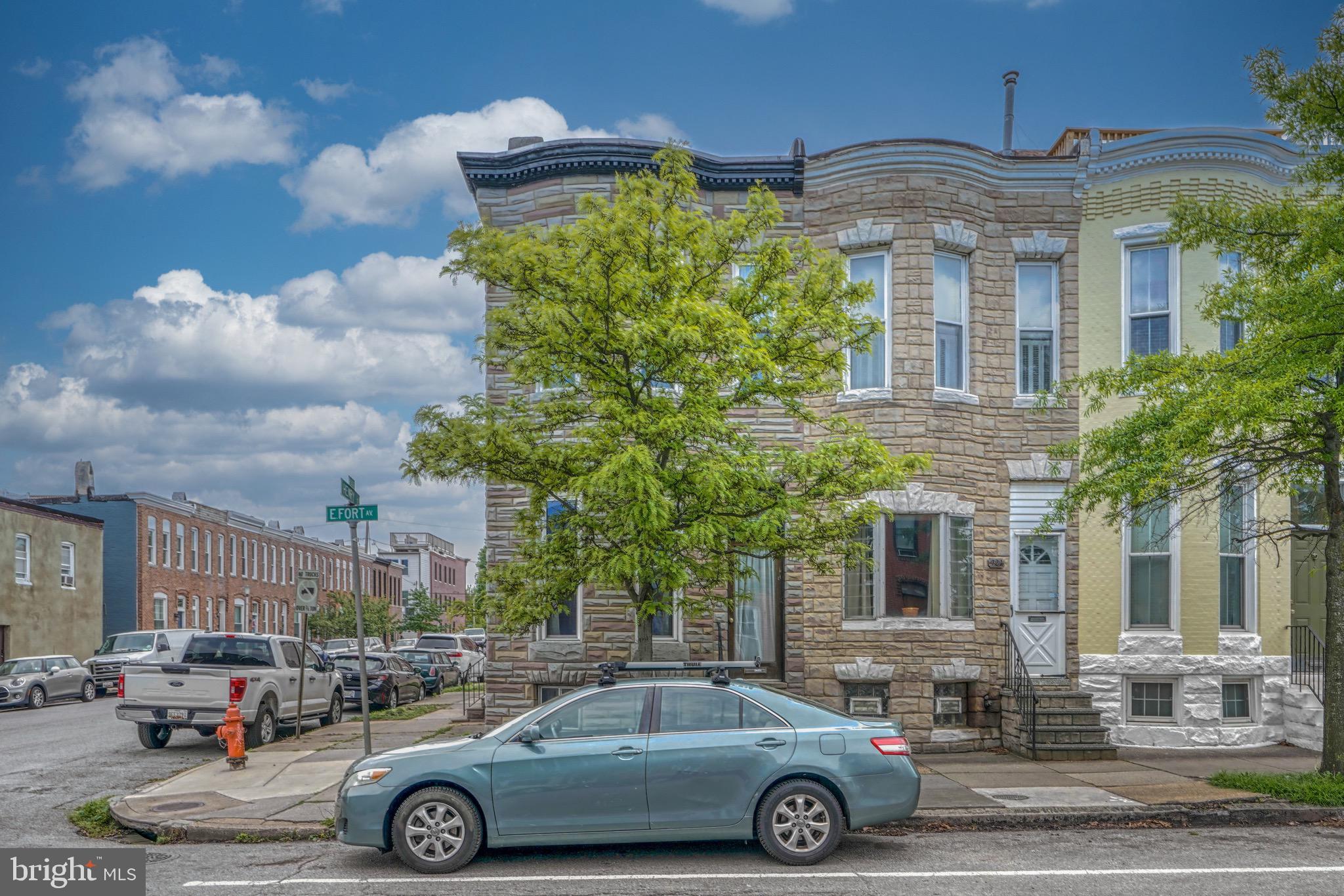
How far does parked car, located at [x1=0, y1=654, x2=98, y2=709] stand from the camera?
2781 cm

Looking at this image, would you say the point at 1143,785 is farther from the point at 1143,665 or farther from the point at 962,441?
the point at 962,441

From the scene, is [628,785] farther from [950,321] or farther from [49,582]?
[49,582]

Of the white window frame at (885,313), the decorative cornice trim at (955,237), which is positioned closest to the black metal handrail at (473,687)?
the white window frame at (885,313)

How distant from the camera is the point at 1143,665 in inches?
623

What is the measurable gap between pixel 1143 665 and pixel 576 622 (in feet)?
26.2

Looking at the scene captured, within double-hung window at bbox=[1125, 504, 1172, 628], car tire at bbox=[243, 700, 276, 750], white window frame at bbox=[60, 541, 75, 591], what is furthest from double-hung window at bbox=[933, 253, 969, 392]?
white window frame at bbox=[60, 541, 75, 591]

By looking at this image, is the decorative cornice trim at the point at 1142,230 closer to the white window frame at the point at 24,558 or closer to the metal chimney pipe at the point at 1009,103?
the metal chimney pipe at the point at 1009,103

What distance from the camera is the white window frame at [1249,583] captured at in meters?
16.2

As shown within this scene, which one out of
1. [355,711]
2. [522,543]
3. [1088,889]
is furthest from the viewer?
[355,711]

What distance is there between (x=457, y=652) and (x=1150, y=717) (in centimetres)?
2493

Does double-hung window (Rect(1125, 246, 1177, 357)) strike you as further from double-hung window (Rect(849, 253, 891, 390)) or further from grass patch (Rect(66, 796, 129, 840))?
grass patch (Rect(66, 796, 129, 840))

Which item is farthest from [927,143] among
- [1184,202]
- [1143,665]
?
[1143,665]

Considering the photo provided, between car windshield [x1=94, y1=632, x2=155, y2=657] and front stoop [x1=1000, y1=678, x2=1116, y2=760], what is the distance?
86.4 feet

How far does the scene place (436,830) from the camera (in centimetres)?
851
